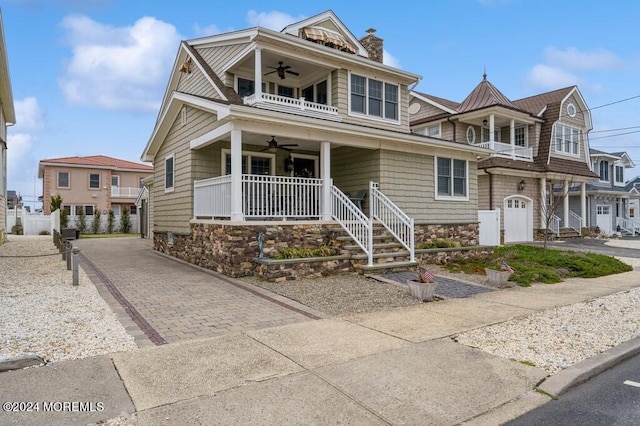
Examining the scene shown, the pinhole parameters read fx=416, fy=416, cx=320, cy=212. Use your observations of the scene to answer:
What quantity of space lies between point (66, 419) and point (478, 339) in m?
4.48

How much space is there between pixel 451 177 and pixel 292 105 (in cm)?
616

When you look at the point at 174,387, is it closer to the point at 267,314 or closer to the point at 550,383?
the point at 267,314

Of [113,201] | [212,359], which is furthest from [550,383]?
[113,201]

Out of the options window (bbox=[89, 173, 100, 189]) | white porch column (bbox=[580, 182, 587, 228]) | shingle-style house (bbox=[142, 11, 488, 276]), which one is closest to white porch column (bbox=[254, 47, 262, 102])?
shingle-style house (bbox=[142, 11, 488, 276])

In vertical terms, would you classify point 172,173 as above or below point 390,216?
above

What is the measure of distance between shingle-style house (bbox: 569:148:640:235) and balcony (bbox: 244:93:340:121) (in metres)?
20.1

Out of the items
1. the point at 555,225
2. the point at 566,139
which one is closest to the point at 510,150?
the point at 566,139

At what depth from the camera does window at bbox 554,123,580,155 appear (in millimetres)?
23000

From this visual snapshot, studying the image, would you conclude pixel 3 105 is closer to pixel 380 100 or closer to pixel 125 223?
pixel 380 100

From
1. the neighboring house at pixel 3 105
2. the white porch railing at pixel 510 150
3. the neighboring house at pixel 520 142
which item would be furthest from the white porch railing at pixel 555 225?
the neighboring house at pixel 3 105

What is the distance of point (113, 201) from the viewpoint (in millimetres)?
35344

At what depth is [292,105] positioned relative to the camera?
40.9ft

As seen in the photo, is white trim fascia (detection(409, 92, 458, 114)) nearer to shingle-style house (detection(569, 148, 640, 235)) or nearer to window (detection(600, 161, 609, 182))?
shingle-style house (detection(569, 148, 640, 235))

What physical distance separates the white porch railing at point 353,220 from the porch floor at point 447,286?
→ 0.66m
